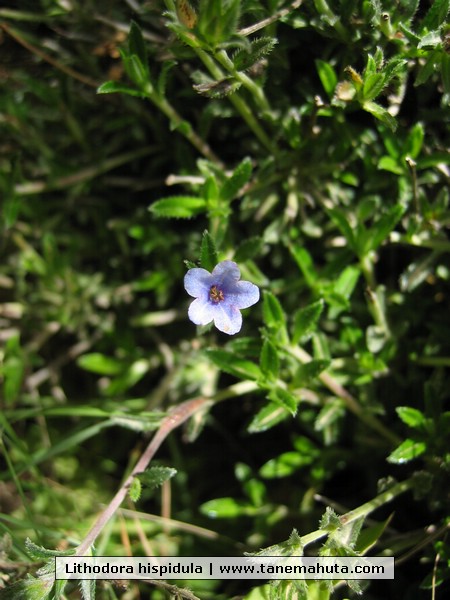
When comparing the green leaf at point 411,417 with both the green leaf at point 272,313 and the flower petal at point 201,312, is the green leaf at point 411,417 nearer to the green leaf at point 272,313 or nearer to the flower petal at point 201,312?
the green leaf at point 272,313

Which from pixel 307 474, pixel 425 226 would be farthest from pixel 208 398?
pixel 425 226

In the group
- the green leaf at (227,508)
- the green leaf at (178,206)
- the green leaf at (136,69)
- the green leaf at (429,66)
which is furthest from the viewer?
the green leaf at (227,508)

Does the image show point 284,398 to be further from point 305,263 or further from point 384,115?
point 384,115

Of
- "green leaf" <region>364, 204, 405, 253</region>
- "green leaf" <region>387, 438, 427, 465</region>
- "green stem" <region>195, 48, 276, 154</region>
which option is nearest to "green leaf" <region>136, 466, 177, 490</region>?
"green leaf" <region>387, 438, 427, 465</region>

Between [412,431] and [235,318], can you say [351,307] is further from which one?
[235,318]

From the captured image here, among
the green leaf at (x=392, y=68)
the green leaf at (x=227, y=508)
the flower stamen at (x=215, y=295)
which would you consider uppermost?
the green leaf at (x=392, y=68)

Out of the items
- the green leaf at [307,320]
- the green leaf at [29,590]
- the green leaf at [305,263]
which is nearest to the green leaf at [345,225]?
the green leaf at [305,263]

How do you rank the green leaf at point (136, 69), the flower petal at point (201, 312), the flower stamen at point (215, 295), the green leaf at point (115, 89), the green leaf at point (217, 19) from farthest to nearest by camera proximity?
1. the green leaf at point (115, 89)
2. the green leaf at point (136, 69)
3. the flower stamen at point (215, 295)
4. the flower petal at point (201, 312)
5. the green leaf at point (217, 19)
